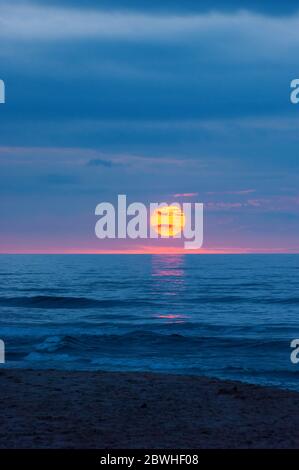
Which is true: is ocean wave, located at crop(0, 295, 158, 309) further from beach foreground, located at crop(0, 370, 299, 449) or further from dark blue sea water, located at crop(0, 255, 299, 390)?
beach foreground, located at crop(0, 370, 299, 449)

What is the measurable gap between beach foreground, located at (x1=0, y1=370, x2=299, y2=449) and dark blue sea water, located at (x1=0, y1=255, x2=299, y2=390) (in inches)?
213

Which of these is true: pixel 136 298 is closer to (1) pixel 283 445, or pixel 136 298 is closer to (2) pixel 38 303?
(2) pixel 38 303

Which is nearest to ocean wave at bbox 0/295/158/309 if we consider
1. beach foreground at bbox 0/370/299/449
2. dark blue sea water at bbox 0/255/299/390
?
dark blue sea water at bbox 0/255/299/390

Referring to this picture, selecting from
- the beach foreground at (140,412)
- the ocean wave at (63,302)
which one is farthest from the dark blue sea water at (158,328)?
the beach foreground at (140,412)

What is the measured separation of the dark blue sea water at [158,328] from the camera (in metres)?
21.9

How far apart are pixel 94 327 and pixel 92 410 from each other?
23637 mm

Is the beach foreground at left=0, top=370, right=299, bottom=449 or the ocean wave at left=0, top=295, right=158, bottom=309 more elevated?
the ocean wave at left=0, top=295, right=158, bottom=309

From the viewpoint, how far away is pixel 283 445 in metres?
9.59

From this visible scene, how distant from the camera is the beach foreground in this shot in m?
9.70

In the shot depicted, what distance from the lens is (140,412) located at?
11.5 m

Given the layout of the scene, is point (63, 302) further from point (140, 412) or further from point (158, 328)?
point (140, 412)

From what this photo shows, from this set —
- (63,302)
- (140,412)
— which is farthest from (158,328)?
(140,412)
